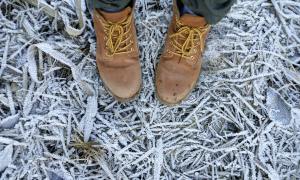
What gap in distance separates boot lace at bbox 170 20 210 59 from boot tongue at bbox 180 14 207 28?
0.01 metres

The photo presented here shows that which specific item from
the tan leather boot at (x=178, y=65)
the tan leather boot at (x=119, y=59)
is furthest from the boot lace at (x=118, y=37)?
the tan leather boot at (x=178, y=65)

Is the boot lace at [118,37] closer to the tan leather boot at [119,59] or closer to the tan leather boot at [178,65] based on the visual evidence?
the tan leather boot at [119,59]

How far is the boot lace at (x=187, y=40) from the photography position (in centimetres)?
121

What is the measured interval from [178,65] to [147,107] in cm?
14

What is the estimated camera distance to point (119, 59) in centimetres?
126

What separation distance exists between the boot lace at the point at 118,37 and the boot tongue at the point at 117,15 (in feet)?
0.05

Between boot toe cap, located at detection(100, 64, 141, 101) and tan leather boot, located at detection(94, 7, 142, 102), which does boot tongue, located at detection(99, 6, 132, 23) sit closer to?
tan leather boot, located at detection(94, 7, 142, 102)

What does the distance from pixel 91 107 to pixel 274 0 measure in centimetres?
60

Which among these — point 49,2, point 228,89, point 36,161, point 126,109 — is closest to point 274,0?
point 228,89

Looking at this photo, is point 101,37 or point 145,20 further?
point 145,20

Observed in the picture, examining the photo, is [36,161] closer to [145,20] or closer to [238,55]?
[145,20]

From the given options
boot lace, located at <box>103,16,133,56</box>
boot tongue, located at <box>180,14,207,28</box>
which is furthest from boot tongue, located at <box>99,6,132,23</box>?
boot tongue, located at <box>180,14,207,28</box>

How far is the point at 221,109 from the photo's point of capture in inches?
52.1

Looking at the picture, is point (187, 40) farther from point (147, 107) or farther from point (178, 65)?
point (147, 107)
